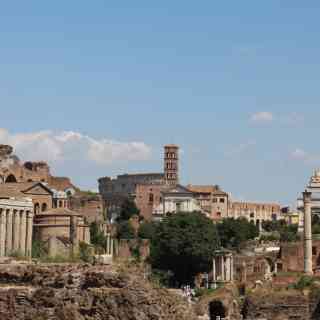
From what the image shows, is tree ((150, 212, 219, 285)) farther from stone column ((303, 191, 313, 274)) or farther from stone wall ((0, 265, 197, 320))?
stone wall ((0, 265, 197, 320))

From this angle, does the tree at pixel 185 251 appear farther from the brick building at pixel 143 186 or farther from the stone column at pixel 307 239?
the brick building at pixel 143 186

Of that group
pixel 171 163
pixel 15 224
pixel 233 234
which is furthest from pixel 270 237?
pixel 171 163

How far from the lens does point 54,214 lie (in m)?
71.9

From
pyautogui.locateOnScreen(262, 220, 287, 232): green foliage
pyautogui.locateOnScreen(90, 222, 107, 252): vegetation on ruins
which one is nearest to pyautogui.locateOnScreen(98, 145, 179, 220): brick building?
pyautogui.locateOnScreen(262, 220, 287, 232): green foliage

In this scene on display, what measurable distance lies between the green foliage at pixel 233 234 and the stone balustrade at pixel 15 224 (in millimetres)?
28040

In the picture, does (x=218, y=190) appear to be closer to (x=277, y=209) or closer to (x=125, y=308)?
(x=277, y=209)

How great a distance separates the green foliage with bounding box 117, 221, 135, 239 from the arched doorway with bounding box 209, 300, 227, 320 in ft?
108

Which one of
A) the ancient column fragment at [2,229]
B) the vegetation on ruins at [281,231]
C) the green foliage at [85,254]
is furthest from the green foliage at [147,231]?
the ancient column fragment at [2,229]

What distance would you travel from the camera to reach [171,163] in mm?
133875

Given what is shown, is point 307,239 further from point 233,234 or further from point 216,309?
point 233,234

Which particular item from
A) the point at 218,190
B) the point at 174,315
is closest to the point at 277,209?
the point at 218,190

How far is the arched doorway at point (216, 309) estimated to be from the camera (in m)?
53.6

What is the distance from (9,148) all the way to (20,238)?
31.5 metres

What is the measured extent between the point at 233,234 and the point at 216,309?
34872 millimetres
